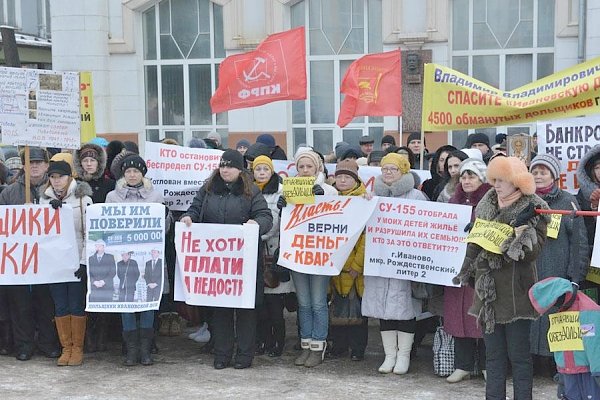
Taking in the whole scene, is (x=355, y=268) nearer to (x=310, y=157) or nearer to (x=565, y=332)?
(x=310, y=157)

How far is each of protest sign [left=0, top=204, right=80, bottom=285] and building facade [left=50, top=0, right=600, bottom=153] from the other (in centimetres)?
973

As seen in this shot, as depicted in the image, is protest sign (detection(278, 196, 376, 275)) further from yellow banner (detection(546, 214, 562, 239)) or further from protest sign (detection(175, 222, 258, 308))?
→ yellow banner (detection(546, 214, 562, 239))

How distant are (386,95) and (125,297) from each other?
4.09m

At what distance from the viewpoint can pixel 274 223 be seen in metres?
8.45

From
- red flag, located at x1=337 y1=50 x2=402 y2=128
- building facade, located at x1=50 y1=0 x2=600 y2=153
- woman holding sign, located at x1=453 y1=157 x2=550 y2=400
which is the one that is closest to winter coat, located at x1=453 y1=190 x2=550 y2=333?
woman holding sign, located at x1=453 y1=157 x2=550 y2=400

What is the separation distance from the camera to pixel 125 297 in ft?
27.0

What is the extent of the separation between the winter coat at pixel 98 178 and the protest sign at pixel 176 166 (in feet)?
2.23

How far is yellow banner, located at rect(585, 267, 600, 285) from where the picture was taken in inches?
295

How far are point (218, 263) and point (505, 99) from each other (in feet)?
9.48

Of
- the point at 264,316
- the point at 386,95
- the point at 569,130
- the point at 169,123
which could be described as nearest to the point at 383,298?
the point at 264,316

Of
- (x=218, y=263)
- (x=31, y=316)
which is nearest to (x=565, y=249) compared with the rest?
(x=218, y=263)

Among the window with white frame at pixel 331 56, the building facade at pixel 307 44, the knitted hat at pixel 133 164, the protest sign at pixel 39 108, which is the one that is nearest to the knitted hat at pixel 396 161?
the knitted hat at pixel 133 164

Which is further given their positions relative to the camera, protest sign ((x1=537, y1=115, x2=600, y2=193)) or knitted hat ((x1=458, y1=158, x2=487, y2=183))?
protest sign ((x1=537, y1=115, x2=600, y2=193))

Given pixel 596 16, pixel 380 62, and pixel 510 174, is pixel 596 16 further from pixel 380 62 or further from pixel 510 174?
pixel 510 174
